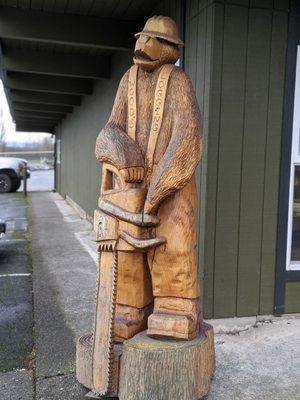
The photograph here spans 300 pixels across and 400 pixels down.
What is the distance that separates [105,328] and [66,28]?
3.91 meters

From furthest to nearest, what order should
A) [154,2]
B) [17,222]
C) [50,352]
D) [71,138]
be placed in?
[71,138] → [17,222] → [154,2] → [50,352]

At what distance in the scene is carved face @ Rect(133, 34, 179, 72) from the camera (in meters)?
2.44

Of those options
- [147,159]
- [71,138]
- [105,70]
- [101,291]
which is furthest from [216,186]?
[71,138]

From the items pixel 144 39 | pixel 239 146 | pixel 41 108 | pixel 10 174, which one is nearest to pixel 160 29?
pixel 144 39

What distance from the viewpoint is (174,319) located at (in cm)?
241

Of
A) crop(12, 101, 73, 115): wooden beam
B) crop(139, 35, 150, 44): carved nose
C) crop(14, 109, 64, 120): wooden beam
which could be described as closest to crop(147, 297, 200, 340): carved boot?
crop(139, 35, 150, 44): carved nose

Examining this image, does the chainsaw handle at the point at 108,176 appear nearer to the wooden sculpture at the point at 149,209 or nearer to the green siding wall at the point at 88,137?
the wooden sculpture at the point at 149,209

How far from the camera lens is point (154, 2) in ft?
15.8

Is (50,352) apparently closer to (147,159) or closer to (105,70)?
(147,159)

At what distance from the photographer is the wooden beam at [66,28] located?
16.6ft

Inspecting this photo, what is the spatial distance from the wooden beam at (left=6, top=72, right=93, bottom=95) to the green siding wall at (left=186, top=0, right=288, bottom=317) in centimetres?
505

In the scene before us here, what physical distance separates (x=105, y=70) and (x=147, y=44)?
5030mm

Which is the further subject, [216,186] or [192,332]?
[216,186]

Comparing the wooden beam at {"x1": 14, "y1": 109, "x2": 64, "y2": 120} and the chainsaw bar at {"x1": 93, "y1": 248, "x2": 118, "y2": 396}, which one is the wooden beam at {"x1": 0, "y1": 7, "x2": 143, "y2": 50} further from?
the wooden beam at {"x1": 14, "y1": 109, "x2": 64, "y2": 120}
